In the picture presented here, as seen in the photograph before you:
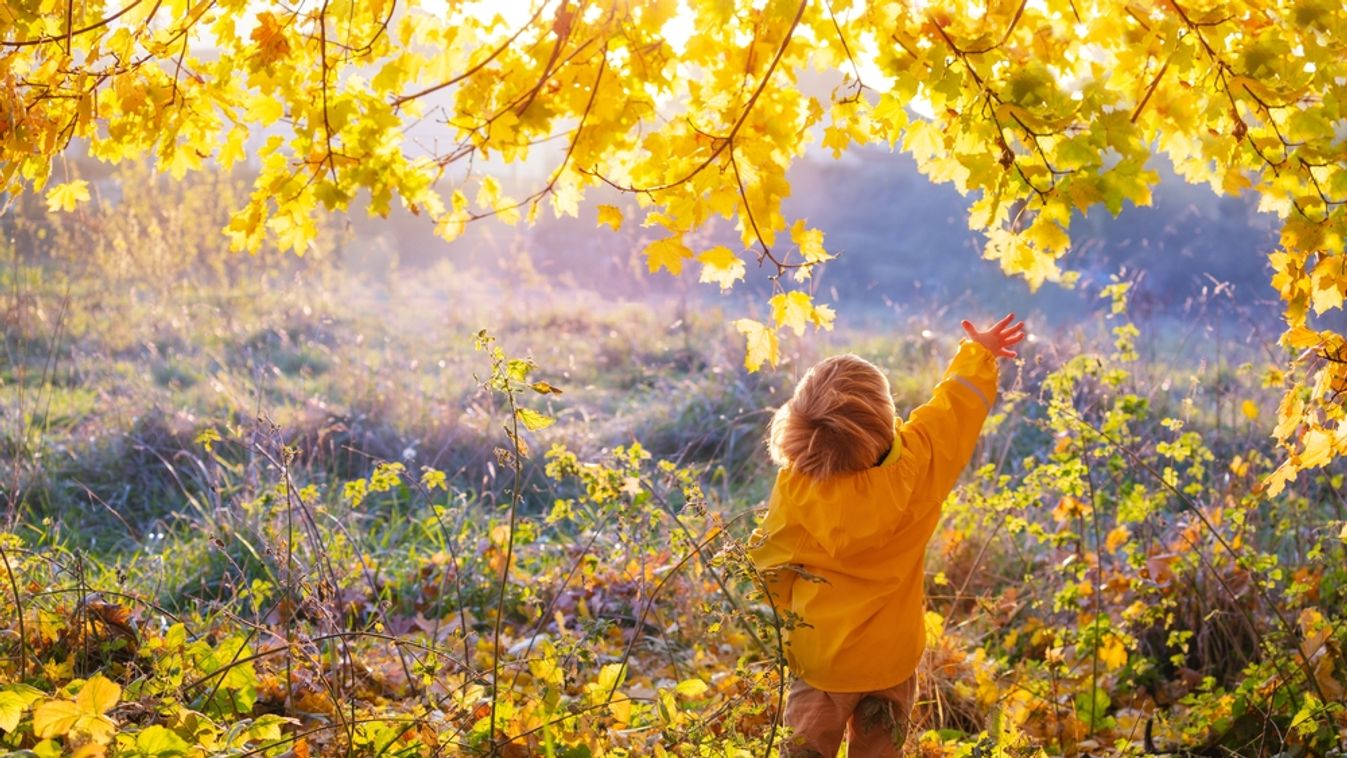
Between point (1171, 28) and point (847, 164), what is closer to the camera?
point (1171, 28)

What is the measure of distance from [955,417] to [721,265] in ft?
2.17

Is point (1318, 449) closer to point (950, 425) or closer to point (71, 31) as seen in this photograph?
point (950, 425)

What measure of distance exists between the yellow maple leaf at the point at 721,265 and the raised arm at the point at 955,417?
20.8 inches

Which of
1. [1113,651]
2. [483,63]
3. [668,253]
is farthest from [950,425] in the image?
[483,63]

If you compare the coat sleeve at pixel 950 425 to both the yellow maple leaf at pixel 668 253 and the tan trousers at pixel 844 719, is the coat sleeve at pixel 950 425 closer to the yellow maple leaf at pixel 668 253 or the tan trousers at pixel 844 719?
the tan trousers at pixel 844 719

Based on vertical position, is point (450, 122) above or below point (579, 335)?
above

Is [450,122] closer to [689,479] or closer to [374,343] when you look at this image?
[689,479]

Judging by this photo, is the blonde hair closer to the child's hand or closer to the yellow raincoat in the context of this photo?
the yellow raincoat

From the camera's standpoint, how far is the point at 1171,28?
6.57 feet

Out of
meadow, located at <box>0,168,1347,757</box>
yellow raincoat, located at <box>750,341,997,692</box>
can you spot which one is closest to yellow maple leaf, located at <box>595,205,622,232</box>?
meadow, located at <box>0,168,1347,757</box>

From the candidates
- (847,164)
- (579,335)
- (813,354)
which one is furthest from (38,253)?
(847,164)

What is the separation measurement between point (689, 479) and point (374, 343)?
6029 millimetres

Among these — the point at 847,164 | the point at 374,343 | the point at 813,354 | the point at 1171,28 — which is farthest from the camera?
the point at 847,164

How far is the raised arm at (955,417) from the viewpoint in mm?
2637
